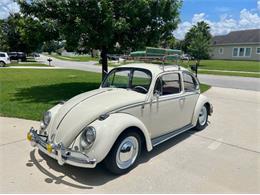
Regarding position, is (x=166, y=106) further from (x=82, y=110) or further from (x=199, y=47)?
(x=199, y=47)

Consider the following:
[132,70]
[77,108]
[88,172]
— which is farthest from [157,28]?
[88,172]

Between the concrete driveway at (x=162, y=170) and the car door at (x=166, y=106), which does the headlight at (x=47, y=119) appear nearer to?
the concrete driveway at (x=162, y=170)

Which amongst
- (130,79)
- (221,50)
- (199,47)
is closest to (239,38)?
(221,50)

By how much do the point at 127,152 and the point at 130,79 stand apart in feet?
5.18

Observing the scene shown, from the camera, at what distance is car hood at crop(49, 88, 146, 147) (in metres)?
3.56

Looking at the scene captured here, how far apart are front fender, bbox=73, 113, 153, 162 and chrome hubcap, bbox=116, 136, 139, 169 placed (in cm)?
25

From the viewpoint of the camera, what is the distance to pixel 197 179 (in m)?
3.52

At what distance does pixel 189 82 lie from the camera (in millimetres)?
5543

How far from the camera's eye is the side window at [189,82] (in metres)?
5.27

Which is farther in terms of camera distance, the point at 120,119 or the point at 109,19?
the point at 109,19

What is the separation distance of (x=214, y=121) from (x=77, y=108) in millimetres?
4315

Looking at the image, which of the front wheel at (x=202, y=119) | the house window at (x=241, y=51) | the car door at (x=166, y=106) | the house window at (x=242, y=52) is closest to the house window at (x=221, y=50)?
the house window at (x=242, y=52)

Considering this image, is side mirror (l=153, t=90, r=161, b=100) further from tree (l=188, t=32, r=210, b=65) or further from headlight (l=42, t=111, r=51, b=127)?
tree (l=188, t=32, r=210, b=65)

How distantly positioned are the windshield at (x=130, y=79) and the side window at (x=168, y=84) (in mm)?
227
